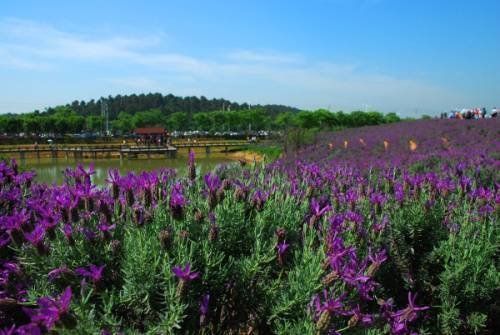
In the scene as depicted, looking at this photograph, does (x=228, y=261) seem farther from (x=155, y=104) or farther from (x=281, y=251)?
(x=155, y=104)

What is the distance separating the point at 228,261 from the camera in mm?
2695

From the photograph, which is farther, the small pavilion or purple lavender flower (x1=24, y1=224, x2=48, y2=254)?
the small pavilion

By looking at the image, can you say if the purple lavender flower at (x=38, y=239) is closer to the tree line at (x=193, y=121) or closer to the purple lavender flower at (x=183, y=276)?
the purple lavender flower at (x=183, y=276)

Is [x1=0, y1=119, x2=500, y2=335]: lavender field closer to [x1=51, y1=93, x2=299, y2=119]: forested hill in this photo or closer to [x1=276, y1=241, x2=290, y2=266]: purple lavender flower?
[x1=276, y1=241, x2=290, y2=266]: purple lavender flower

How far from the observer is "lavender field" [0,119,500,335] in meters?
2.21

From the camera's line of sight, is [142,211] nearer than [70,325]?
No

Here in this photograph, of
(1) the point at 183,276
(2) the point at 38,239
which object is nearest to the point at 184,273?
(1) the point at 183,276

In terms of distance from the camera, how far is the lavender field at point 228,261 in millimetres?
2209

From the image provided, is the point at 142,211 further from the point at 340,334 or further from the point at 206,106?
the point at 206,106

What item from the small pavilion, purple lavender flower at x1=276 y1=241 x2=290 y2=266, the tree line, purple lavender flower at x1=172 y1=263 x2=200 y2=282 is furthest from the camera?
the tree line

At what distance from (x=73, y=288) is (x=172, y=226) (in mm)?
604

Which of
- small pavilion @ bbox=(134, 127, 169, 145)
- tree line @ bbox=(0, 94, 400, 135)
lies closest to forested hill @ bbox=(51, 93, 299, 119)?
tree line @ bbox=(0, 94, 400, 135)

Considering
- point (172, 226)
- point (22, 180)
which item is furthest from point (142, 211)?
point (22, 180)

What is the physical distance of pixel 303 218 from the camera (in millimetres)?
3342
